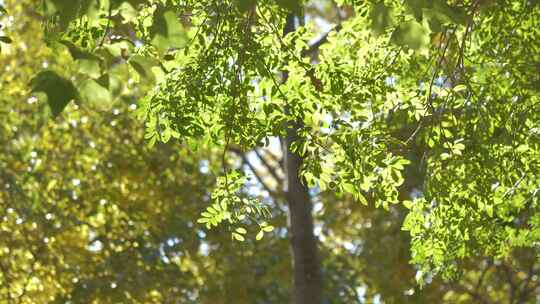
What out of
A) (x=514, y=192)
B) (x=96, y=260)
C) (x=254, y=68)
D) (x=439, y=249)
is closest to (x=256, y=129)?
(x=254, y=68)

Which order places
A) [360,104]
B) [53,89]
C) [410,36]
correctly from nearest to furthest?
[53,89] < [410,36] < [360,104]

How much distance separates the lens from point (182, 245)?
550 inches

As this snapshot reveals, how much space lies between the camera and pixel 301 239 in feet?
37.9

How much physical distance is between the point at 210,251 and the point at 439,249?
7.76 meters

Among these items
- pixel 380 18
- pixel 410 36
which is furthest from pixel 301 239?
pixel 380 18

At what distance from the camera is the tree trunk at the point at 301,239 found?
36.8ft

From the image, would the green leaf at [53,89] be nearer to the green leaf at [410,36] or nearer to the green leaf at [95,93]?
Answer: the green leaf at [95,93]

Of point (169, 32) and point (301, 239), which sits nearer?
point (169, 32)

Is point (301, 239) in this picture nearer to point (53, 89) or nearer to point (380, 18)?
point (380, 18)

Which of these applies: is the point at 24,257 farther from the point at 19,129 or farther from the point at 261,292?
the point at 261,292

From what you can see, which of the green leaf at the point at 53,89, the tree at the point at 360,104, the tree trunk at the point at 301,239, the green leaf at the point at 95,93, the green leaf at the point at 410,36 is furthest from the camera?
the tree trunk at the point at 301,239

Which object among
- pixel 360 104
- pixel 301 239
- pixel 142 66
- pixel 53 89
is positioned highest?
pixel 301 239

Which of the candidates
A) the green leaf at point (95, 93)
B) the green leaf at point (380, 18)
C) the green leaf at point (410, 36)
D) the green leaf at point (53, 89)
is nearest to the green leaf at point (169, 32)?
the green leaf at point (95, 93)

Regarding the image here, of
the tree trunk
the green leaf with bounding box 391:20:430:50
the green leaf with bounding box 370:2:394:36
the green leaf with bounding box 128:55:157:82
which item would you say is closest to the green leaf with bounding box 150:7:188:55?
the green leaf with bounding box 128:55:157:82
